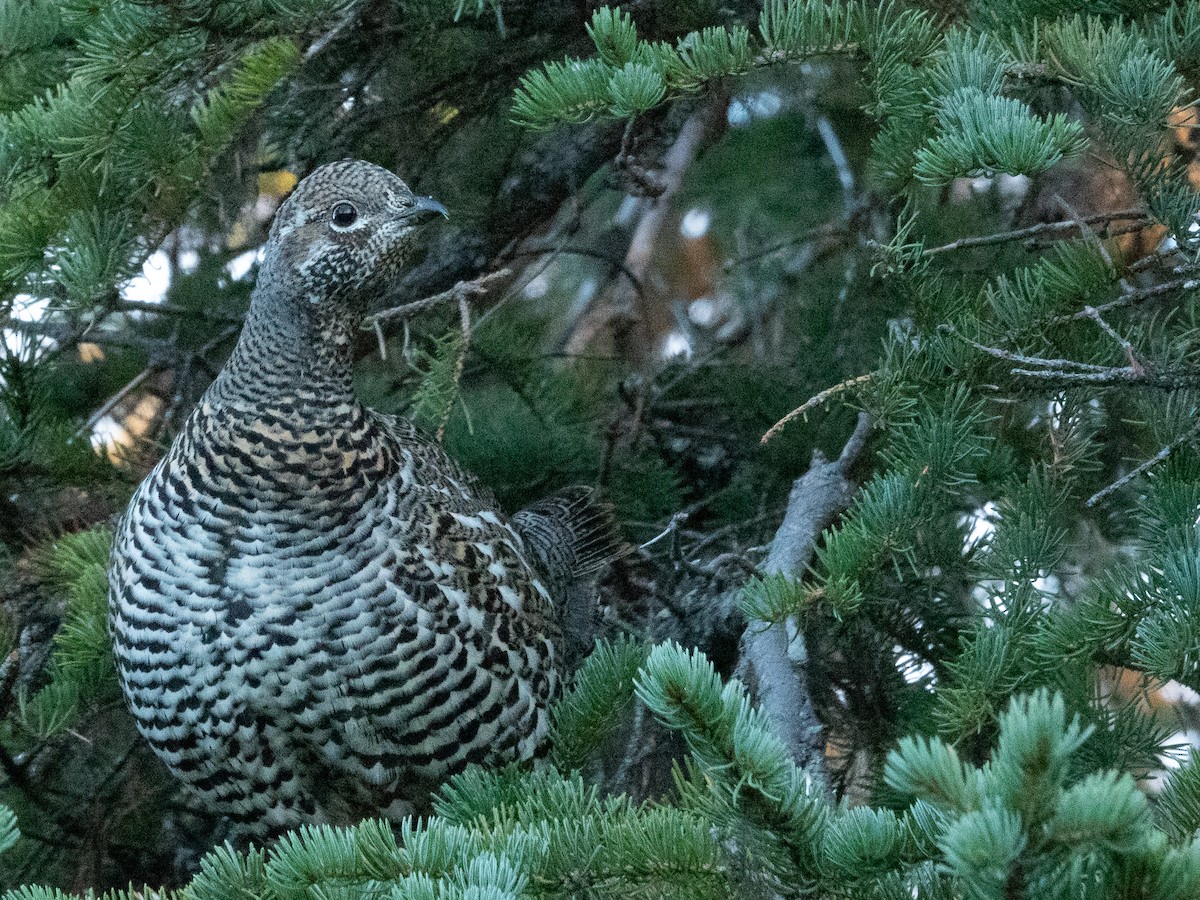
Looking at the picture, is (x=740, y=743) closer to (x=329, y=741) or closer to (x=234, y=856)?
(x=234, y=856)

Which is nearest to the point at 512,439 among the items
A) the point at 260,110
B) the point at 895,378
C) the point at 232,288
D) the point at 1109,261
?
the point at 232,288

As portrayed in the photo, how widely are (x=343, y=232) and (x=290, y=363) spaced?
1.10 feet

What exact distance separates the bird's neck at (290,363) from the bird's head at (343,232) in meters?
0.04

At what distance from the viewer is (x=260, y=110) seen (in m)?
3.16

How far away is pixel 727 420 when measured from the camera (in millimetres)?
4480

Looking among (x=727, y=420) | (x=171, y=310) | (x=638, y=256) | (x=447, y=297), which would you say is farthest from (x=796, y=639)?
(x=638, y=256)

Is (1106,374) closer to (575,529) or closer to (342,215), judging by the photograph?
(342,215)

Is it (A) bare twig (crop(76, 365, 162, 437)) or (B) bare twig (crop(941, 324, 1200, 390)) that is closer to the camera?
(B) bare twig (crop(941, 324, 1200, 390))

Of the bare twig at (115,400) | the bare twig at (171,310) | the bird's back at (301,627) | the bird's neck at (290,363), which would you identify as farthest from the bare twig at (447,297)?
the bare twig at (115,400)

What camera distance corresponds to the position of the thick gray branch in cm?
253

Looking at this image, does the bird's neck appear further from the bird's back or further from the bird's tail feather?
the bird's tail feather

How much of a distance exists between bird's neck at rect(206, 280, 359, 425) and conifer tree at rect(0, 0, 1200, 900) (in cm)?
23

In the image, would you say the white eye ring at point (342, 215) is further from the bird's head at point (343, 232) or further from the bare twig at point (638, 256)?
the bare twig at point (638, 256)

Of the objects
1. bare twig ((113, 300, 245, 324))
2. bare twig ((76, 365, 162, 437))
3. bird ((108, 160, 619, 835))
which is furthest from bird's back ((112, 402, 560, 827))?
bare twig ((76, 365, 162, 437))
